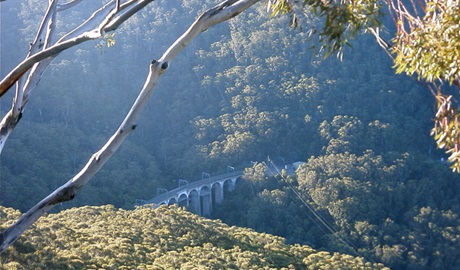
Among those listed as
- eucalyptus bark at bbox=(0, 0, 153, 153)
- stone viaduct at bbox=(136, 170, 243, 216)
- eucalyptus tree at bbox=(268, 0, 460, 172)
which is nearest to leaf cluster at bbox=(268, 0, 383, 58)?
eucalyptus tree at bbox=(268, 0, 460, 172)

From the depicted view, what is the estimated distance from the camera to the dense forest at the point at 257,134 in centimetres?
2073

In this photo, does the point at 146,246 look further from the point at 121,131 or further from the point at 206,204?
the point at 206,204

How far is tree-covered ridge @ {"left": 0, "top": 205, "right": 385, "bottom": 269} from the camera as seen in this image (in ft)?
22.3

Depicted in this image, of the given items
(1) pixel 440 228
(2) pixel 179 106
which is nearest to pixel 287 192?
(1) pixel 440 228

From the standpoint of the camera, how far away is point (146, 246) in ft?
27.4

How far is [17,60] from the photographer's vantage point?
1125 inches

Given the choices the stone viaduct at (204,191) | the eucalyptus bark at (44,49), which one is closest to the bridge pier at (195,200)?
the stone viaduct at (204,191)

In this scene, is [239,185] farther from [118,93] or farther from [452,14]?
[452,14]

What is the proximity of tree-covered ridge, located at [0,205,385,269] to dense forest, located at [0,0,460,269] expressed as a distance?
8.55 m

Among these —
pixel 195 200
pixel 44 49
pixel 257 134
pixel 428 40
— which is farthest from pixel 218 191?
pixel 428 40

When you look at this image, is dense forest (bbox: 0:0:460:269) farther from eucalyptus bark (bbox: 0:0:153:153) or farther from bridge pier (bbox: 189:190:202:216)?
eucalyptus bark (bbox: 0:0:153:153)

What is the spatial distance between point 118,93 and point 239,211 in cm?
921

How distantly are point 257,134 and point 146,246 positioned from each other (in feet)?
62.0

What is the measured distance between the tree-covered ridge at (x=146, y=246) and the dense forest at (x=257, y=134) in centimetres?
855
